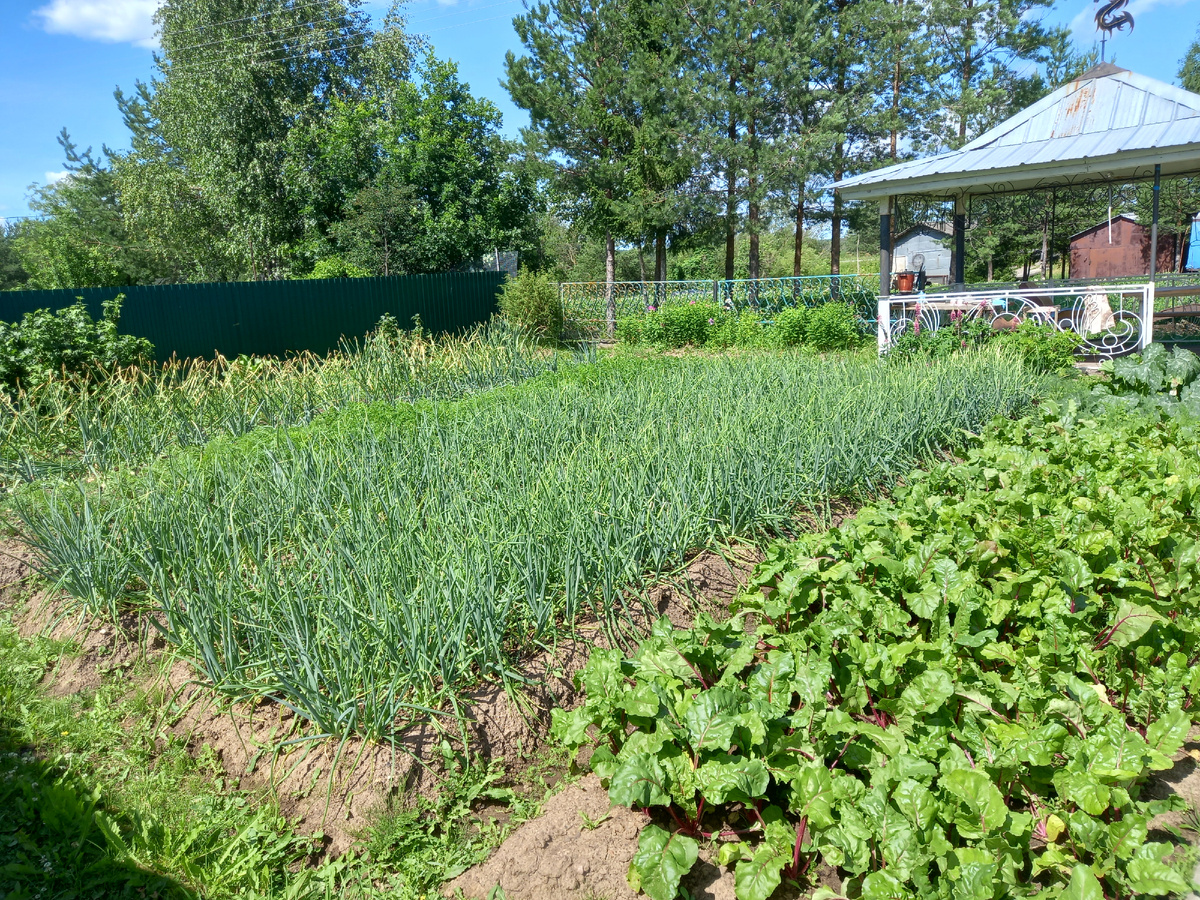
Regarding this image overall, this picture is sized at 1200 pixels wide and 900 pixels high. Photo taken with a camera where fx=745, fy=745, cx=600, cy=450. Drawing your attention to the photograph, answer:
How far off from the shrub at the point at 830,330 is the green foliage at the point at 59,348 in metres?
9.25

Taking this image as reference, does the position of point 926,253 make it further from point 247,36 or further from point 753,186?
point 247,36

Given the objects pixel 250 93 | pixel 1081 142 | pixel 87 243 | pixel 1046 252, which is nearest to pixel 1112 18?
pixel 1081 142

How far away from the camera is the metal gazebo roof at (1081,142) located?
8906 millimetres

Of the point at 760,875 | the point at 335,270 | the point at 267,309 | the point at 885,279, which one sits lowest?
the point at 760,875

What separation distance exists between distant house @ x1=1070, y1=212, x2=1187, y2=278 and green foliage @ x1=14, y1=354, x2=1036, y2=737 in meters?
30.4

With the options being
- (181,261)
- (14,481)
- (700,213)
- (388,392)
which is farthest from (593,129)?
(181,261)

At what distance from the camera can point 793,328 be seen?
39.8 ft

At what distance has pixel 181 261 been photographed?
97.4ft

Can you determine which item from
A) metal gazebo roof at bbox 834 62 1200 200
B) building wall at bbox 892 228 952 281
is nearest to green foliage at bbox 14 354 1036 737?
metal gazebo roof at bbox 834 62 1200 200

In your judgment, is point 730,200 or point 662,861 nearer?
point 662,861

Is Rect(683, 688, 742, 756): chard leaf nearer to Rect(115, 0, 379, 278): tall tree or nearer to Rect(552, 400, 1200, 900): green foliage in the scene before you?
Rect(552, 400, 1200, 900): green foliage

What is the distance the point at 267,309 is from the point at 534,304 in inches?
179

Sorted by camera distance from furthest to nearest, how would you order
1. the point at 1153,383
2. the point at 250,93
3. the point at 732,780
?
the point at 250,93 → the point at 1153,383 → the point at 732,780

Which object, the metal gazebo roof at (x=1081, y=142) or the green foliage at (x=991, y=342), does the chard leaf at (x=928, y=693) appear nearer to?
the green foliage at (x=991, y=342)
